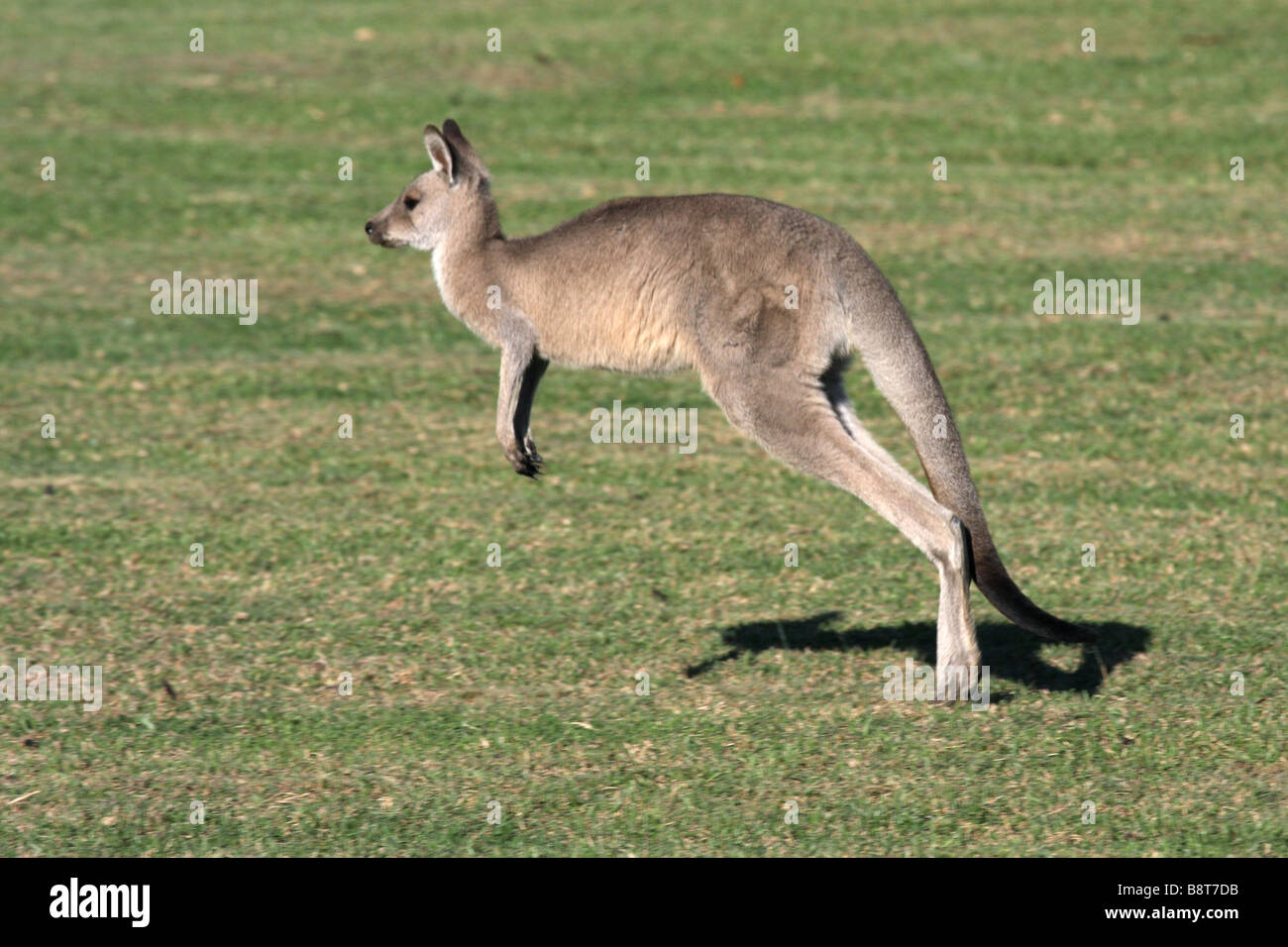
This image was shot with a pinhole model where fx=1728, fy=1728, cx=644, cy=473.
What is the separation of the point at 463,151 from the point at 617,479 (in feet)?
10.3

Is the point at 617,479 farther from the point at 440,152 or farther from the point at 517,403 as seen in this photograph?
the point at 440,152

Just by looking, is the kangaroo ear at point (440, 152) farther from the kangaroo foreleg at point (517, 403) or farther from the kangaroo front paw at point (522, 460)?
the kangaroo front paw at point (522, 460)

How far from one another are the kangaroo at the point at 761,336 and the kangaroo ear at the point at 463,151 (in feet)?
0.15

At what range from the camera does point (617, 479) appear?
360 inches

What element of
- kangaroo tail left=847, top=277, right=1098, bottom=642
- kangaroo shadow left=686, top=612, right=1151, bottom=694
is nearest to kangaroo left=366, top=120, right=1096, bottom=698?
kangaroo tail left=847, top=277, right=1098, bottom=642

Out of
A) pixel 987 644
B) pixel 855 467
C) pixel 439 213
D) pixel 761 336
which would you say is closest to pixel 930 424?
pixel 855 467

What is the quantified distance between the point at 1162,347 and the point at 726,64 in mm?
8255

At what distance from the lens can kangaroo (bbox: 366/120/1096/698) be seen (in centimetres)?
571

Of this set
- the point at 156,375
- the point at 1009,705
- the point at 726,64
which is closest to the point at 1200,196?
the point at 726,64

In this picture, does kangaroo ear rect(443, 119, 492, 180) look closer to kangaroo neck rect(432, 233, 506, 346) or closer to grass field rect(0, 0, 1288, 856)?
kangaroo neck rect(432, 233, 506, 346)

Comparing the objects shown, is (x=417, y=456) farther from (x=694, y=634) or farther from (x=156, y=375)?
(x=694, y=634)

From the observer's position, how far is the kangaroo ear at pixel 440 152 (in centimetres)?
614
